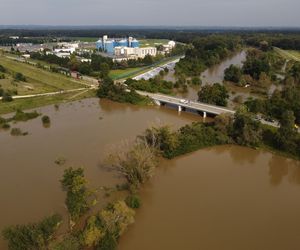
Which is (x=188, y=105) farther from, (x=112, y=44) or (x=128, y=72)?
(x=112, y=44)

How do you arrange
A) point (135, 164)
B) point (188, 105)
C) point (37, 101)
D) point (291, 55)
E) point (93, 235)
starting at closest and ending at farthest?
1. point (93, 235)
2. point (135, 164)
3. point (188, 105)
4. point (37, 101)
5. point (291, 55)

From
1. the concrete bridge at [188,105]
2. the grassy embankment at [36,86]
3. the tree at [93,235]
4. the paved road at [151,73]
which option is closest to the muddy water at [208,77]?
the paved road at [151,73]

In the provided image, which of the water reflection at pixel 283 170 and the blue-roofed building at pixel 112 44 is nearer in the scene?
the water reflection at pixel 283 170

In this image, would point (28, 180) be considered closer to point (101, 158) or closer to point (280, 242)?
point (101, 158)

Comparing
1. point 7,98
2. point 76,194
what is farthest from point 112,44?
point 76,194

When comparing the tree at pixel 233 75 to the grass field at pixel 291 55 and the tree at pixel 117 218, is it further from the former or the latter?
the tree at pixel 117 218

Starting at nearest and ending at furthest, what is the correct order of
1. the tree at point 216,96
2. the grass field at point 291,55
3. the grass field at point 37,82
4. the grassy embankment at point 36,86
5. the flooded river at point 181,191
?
the flooded river at point 181,191 → the tree at point 216,96 → the grassy embankment at point 36,86 → the grass field at point 37,82 → the grass field at point 291,55

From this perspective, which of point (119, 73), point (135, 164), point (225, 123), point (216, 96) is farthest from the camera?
point (119, 73)
